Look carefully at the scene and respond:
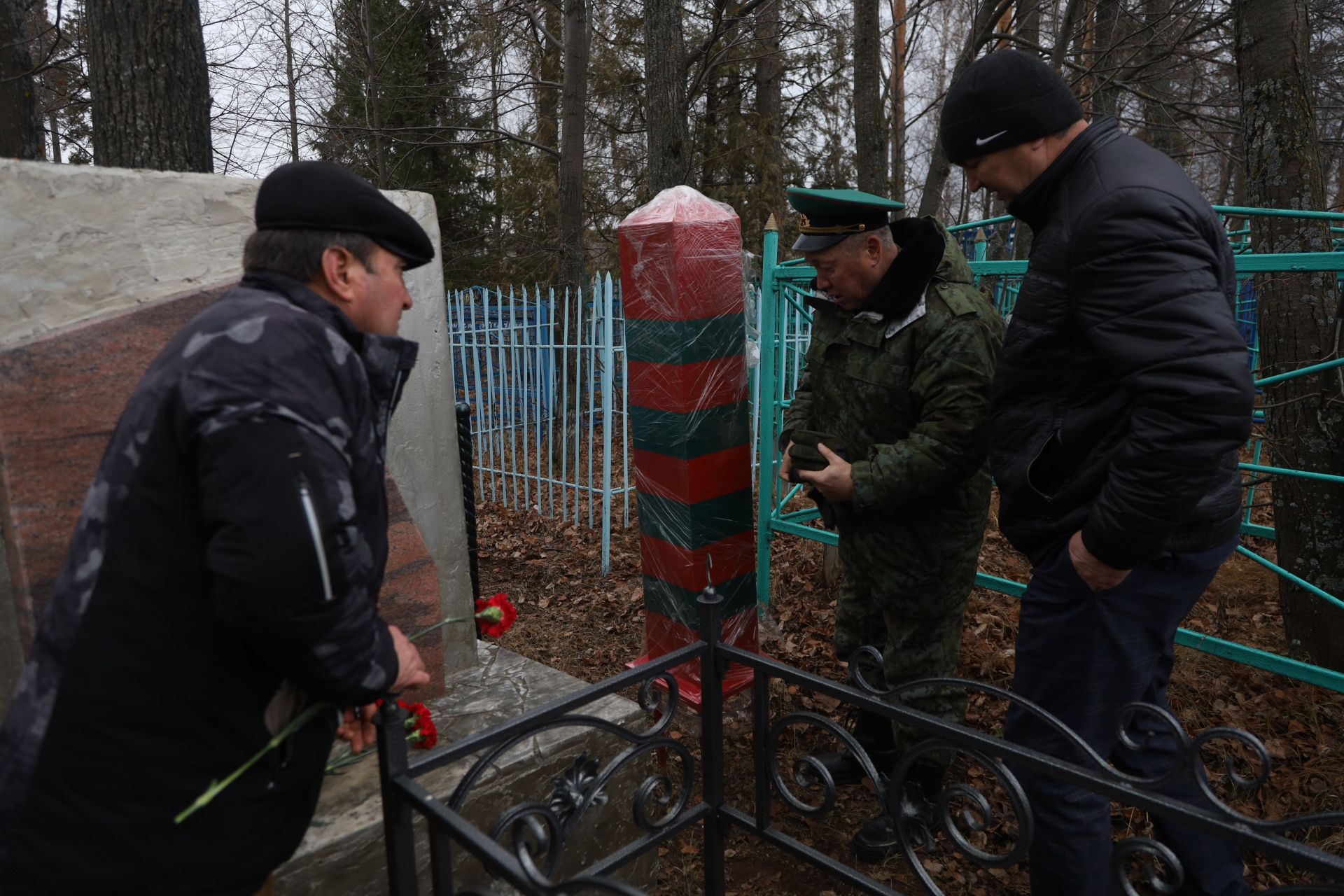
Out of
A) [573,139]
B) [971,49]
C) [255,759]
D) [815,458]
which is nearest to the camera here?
[255,759]

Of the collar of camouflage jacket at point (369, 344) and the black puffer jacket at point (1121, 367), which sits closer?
the collar of camouflage jacket at point (369, 344)

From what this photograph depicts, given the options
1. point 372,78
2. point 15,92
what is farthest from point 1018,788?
point 372,78

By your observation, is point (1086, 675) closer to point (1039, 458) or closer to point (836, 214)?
point (1039, 458)

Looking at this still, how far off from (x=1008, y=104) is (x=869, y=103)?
687 cm

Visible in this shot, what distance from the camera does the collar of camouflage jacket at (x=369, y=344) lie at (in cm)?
128

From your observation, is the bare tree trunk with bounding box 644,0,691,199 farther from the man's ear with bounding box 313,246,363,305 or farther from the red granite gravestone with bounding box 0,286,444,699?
the man's ear with bounding box 313,246,363,305

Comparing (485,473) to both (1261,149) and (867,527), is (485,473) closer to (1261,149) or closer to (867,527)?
(867,527)

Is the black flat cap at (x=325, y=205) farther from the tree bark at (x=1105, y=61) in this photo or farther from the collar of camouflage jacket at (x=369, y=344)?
the tree bark at (x=1105, y=61)

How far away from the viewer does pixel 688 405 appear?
315 cm

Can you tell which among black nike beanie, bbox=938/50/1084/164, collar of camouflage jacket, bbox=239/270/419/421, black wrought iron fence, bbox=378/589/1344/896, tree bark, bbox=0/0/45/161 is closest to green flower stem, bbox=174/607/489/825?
black wrought iron fence, bbox=378/589/1344/896

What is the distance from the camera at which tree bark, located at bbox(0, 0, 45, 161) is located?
22.4 feet

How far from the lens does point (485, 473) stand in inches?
299

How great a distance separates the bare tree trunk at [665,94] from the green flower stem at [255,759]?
541 cm

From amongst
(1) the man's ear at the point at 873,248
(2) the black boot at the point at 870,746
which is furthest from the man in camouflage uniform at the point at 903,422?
(2) the black boot at the point at 870,746
